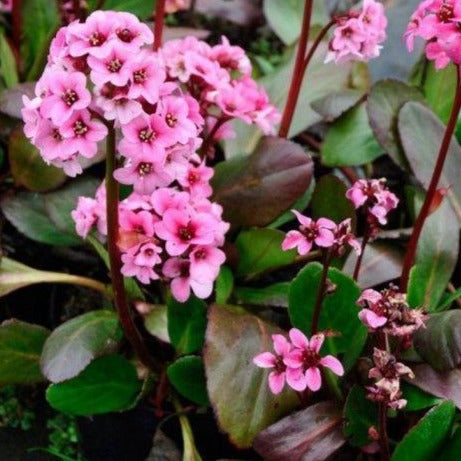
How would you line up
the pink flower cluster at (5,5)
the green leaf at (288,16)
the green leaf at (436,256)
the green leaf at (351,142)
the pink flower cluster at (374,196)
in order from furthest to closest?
the green leaf at (288,16), the pink flower cluster at (5,5), the green leaf at (351,142), the green leaf at (436,256), the pink flower cluster at (374,196)

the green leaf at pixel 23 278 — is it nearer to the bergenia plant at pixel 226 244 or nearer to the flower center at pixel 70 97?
the bergenia plant at pixel 226 244

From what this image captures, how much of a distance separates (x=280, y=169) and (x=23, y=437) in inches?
26.5

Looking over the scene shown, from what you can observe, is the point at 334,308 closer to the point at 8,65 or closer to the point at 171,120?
the point at 171,120

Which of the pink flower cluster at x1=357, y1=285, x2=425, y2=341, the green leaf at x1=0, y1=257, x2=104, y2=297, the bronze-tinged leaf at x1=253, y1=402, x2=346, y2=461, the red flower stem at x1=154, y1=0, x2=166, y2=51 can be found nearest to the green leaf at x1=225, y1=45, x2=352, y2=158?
the red flower stem at x1=154, y1=0, x2=166, y2=51

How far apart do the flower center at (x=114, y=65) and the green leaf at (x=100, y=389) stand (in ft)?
1.71

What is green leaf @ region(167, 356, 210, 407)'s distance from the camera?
1264 millimetres

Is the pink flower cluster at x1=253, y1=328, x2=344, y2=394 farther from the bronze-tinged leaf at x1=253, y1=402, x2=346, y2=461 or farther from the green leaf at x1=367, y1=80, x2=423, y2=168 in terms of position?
the green leaf at x1=367, y1=80, x2=423, y2=168

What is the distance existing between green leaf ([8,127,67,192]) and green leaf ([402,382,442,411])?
0.67 meters

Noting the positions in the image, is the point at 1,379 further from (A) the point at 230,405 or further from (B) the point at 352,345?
(B) the point at 352,345

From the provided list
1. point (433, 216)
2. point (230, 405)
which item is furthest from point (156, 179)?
point (433, 216)

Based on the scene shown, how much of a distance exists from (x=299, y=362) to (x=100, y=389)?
1.29ft

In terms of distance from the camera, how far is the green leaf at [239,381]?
1190mm

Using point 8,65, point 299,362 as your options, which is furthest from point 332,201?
point 8,65

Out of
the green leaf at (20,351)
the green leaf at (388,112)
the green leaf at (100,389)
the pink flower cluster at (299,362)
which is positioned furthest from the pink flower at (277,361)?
the green leaf at (388,112)
